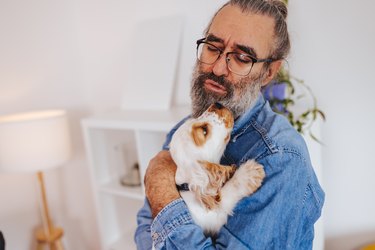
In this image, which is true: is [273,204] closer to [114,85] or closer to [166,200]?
[166,200]

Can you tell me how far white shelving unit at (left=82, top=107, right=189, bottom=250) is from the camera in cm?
133

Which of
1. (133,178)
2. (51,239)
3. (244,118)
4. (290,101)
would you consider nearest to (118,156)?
(133,178)

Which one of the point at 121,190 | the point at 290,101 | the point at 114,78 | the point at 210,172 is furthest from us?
the point at 114,78

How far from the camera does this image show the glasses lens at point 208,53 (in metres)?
0.68

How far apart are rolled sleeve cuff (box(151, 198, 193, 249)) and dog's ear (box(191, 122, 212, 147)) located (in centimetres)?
14

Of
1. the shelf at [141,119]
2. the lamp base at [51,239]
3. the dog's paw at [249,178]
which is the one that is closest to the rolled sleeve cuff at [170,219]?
the dog's paw at [249,178]

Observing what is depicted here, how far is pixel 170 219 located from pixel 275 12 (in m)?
0.49

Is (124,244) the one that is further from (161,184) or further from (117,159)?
(161,184)

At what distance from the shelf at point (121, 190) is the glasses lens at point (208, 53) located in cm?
84

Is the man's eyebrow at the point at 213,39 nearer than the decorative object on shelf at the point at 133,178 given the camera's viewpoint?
Yes

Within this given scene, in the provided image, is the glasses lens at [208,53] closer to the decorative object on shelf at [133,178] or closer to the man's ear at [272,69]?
the man's ear at [272,69]

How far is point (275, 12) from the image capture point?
659mm

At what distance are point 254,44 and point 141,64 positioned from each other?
92cm

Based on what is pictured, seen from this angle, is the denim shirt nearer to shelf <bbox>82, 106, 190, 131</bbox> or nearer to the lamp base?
shelf <bbox>82, 106, 190, 131</bbox>
